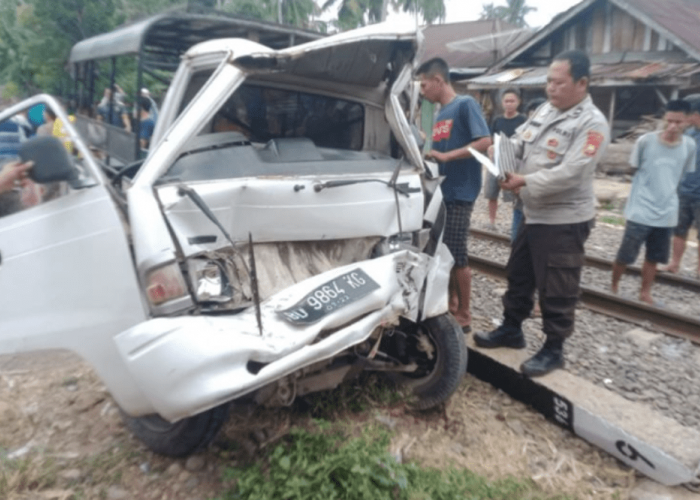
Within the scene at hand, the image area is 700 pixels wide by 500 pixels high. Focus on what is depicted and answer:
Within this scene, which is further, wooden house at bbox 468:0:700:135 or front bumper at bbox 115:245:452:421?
wooden house at bbox 468:0:700:135

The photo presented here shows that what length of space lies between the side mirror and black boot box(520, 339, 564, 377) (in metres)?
2.81

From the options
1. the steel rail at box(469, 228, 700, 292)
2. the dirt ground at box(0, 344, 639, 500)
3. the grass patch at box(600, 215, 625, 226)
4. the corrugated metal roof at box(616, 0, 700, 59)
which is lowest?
the grass patch at box(600, 215, 625, 226)

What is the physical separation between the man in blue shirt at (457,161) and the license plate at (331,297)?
67.1 inches

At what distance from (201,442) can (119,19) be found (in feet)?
35.6

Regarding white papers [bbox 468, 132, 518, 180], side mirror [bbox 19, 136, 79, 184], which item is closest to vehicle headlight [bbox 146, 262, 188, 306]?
side mirror [bbox 19, 136, 79, 184]

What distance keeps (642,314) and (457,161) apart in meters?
2.32

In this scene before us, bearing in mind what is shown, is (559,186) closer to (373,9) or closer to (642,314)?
(642,314)

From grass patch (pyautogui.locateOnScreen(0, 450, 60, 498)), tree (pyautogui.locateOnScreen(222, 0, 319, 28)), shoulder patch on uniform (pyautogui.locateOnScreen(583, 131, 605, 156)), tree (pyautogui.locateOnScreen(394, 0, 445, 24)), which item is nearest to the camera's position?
grass patch (pyautogui.locateOnScreen(0, 450, 60, 498))

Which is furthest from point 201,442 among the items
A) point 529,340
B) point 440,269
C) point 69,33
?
point 69,33

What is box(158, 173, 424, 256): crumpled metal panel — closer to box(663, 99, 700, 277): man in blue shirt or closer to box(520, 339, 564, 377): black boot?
box(520, 339, 564, 377): black boot

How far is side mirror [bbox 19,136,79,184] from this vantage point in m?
2.63

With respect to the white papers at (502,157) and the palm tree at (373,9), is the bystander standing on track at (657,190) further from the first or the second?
the palm tree at (373,9)

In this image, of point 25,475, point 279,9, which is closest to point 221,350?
point 25,475

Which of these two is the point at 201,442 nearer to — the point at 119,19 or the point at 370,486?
the point at 370,486
